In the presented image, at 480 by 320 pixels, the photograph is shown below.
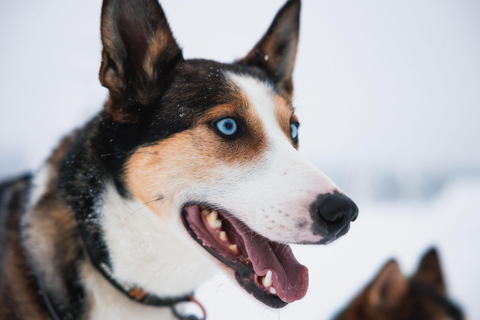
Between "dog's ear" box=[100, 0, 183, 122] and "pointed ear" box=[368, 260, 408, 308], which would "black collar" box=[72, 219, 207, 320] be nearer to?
"dog's ear" box=[100, 0, 183, 122]

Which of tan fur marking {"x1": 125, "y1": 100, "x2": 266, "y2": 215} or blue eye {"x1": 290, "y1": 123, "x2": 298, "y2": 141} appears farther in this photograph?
blue eye {"x1": 290, "y1": 123, "x2": 298, "y2": 141}

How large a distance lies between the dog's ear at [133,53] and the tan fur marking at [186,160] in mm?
235

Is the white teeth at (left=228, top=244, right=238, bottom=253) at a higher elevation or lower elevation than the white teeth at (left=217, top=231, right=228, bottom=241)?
lower

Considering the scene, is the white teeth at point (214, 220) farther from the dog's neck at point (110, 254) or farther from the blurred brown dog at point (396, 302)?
the blurred brown dog at point (396, 302)

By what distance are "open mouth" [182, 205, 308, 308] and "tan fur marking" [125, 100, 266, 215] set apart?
133 mm

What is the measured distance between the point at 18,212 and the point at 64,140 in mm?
432

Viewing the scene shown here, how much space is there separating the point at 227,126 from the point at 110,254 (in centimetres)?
79

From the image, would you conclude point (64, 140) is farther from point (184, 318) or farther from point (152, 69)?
point (184, 318)

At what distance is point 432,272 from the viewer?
2.56 metres

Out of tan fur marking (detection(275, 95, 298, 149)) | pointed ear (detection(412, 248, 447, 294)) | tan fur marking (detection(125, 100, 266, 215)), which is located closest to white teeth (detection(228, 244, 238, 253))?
tan fur marking (detection(125, 100, 266, 215))

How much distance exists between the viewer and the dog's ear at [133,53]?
1.44 metres

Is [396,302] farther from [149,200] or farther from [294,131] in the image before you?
[149,200]

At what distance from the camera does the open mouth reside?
1352mm

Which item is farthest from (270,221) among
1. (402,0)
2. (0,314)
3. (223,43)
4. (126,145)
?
(402,0)
